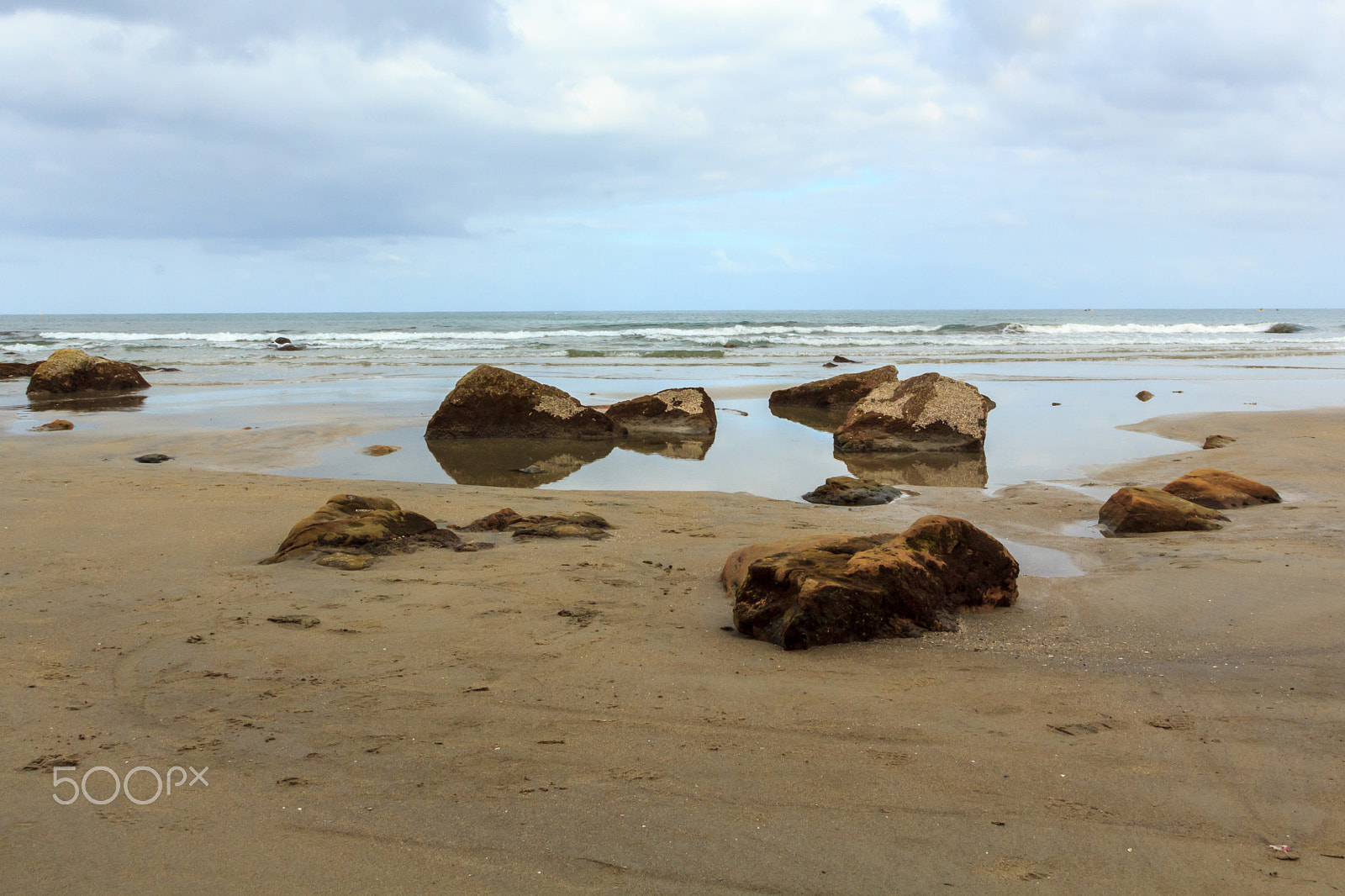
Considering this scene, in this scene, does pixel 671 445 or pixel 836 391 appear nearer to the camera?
pixel 671 445

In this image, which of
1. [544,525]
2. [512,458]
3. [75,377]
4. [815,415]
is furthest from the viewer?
[75,377]

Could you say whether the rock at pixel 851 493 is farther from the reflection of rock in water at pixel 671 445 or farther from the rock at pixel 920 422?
the rock at pixel 920 422

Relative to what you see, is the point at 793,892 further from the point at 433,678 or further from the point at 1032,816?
the point at 433,678

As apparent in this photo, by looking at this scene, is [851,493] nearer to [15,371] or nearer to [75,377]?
[75,377]

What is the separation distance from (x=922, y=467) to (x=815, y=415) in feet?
15.5

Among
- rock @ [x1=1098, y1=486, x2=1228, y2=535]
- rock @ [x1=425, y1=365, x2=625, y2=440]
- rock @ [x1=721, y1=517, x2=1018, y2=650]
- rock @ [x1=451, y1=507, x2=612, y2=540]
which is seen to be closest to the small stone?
rock @ [x1=451, y1=507, x2=612, y2=540]

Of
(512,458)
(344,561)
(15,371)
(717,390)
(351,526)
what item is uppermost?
(15,371)

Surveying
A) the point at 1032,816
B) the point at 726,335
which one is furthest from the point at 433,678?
the point at 726,335

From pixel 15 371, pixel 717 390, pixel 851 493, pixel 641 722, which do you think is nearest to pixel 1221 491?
pixel 851 493

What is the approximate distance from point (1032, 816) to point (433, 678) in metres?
2.17

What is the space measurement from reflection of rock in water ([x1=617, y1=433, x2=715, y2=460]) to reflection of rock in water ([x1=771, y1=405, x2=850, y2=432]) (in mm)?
2144

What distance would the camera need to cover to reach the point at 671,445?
35.9 feet

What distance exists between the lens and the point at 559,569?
196 inches

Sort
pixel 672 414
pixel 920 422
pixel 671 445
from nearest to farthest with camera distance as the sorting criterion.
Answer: pixel 920 422 < pixel 671 445 < pixel 672 414
